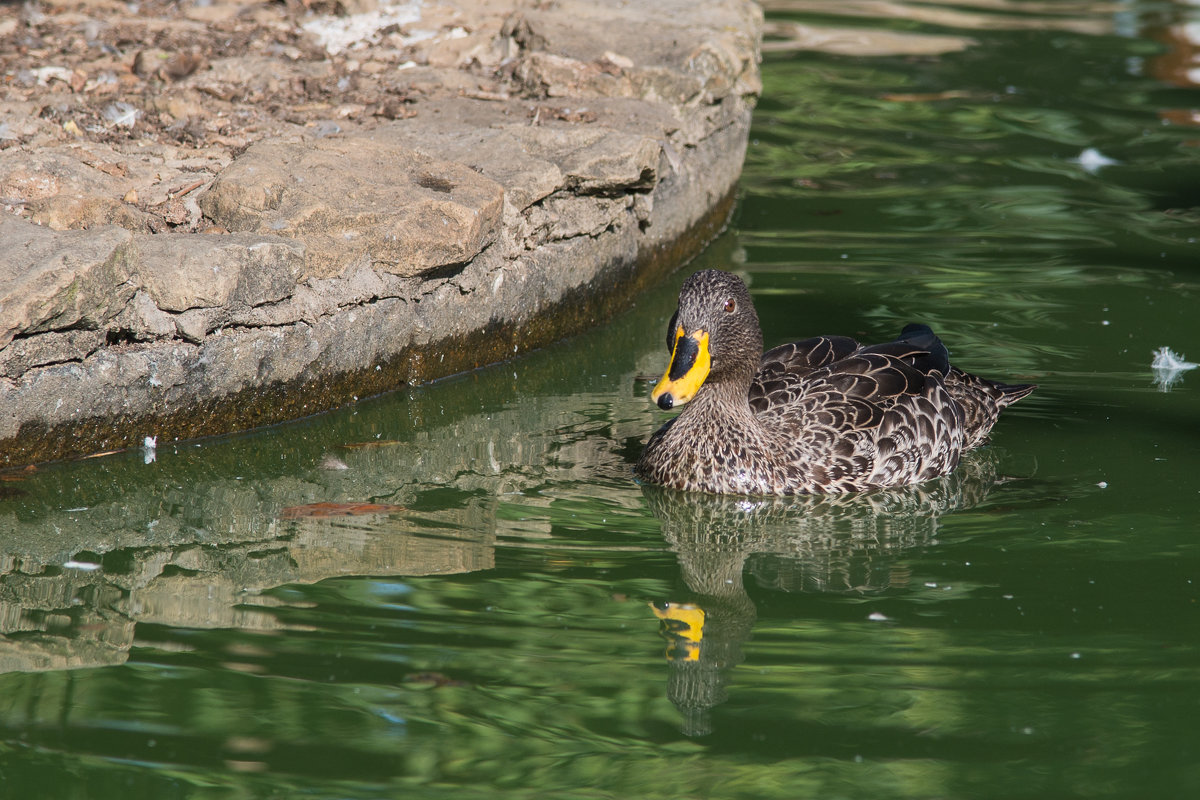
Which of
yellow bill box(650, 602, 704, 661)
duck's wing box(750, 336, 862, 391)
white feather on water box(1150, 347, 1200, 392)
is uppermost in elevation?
white feather on water box(1150, 347, 1200, 392)

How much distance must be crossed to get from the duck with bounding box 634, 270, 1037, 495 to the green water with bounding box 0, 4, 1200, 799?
149 millimetres

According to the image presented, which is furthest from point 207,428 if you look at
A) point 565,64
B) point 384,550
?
point 565,64

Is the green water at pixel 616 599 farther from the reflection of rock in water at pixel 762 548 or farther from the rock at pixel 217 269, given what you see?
the rock at pixel 217 269

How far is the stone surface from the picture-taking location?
247 inches

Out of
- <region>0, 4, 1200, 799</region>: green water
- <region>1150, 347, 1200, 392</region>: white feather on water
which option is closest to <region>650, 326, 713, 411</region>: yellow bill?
<region>0, 4, 1200, 799</region>: green water

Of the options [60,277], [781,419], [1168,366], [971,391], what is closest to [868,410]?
[781,419]

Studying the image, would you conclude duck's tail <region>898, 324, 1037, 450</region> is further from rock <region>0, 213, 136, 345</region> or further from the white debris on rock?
the white debris on rock

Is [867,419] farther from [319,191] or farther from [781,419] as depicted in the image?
[319,191]

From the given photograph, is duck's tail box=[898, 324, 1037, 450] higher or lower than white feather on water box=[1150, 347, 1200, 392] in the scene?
lower

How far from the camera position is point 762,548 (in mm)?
5680

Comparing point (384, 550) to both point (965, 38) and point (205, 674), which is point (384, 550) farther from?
point (965, 38)

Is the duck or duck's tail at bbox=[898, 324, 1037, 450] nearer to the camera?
the duck

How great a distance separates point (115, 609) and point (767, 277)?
17.1 feet

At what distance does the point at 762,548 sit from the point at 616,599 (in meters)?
0.84
